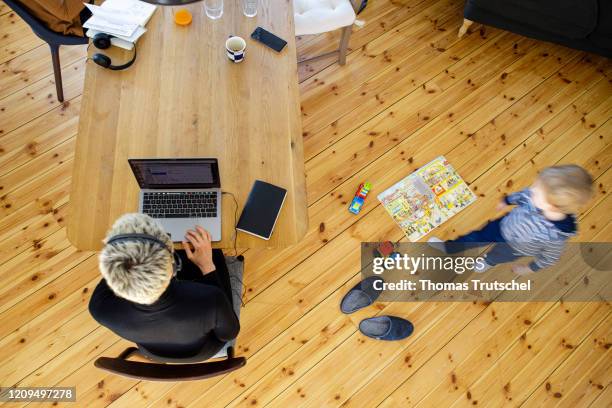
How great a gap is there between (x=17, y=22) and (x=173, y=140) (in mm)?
2110

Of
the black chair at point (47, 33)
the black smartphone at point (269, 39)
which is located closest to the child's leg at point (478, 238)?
the black smartphone at point (269, 39)

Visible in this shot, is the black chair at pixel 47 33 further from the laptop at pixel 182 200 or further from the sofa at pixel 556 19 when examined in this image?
the sofa at pixel 556 19

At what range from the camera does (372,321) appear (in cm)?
242

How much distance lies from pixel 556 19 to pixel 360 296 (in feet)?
7.19

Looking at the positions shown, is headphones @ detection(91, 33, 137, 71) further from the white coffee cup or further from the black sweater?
the black sweater

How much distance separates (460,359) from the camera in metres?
2.39

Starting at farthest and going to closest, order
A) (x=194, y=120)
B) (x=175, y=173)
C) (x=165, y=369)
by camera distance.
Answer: (x=194, y=120) → (x=175, y=173) → (x=165, y=369)

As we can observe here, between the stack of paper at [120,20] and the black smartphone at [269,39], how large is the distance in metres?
0.49

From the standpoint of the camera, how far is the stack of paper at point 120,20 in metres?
1.94

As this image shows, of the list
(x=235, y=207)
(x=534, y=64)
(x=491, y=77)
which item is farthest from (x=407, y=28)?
(x=235, y=207)

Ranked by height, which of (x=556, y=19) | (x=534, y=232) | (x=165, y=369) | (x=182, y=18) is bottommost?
(x=165, y=369)

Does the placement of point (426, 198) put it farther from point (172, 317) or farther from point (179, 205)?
point (172, 317)

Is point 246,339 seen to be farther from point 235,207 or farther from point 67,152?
point 67,152

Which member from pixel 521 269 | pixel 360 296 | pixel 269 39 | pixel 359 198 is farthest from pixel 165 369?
pixel 521 269
